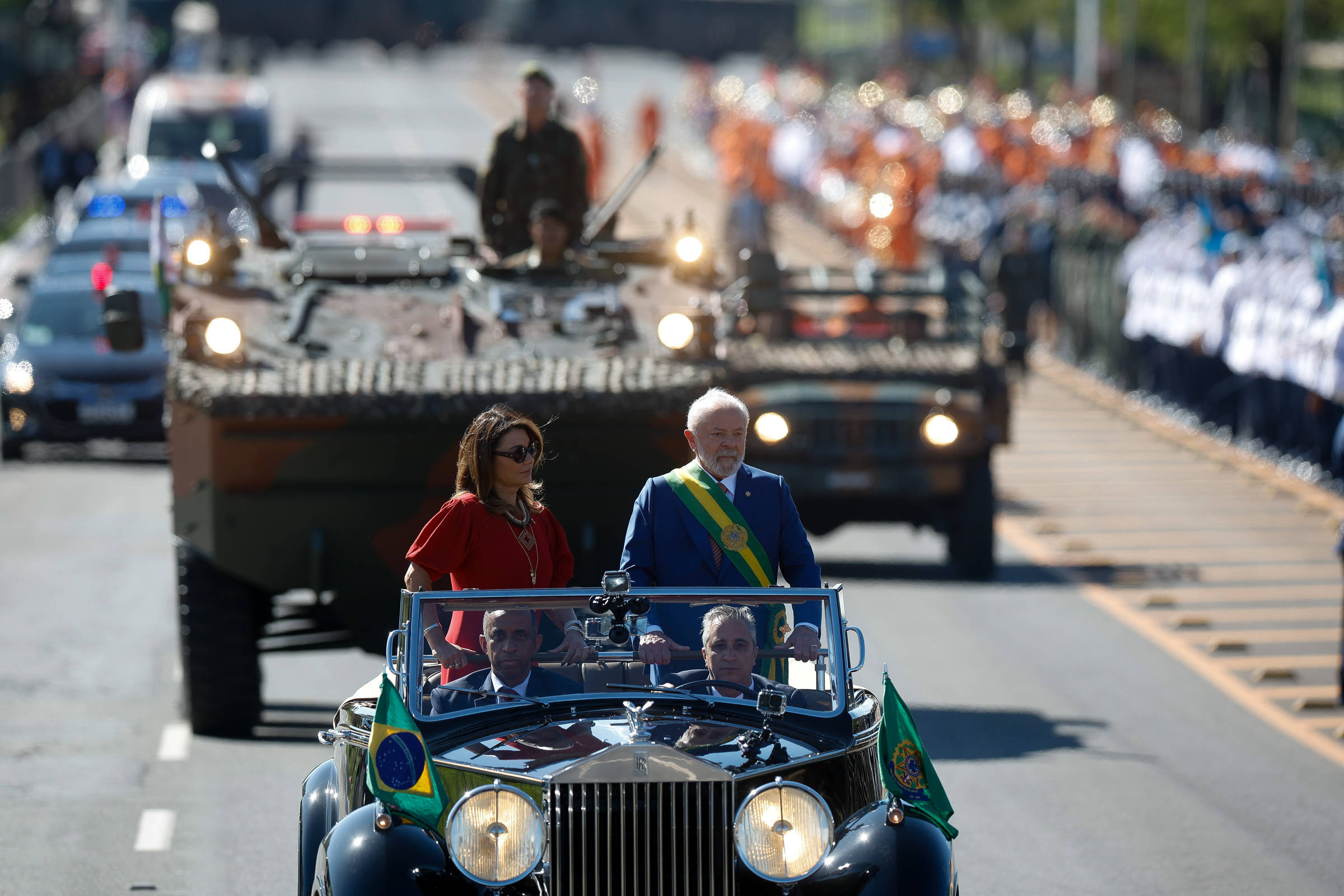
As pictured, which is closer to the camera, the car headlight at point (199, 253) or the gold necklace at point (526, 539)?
the gold necklace at point (526, 539)

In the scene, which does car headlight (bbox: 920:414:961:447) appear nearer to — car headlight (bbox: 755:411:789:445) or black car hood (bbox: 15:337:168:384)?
car headlight (bbox: 755:411:789:445)

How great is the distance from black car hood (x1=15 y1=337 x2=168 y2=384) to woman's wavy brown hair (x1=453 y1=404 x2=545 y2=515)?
46.1 ft

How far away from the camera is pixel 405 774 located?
653 centimetres

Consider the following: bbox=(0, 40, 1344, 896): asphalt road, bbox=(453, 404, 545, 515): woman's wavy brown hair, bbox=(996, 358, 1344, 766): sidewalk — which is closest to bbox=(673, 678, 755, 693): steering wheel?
bbox=(453, 404, 545, 515): woman's wavy brown hair

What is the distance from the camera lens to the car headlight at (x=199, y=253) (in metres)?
12.3

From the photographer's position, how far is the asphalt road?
9.45m

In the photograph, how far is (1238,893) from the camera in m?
9.09

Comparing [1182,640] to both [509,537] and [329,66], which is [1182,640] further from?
[329,66]

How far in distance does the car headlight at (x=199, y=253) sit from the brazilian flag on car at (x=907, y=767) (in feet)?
21.1

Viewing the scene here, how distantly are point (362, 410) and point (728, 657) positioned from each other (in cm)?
421

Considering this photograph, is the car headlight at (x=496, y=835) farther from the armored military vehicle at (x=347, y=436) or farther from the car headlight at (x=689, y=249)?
the car headlight at (x=689, y=249)

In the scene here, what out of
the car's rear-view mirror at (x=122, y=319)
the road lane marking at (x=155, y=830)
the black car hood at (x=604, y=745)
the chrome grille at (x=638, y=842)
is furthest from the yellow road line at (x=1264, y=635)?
the chrome grille at (x=638, y=842)

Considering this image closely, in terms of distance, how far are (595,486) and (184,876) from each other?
2937mm

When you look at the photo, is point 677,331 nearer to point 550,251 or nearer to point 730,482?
point 550,251
